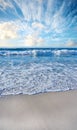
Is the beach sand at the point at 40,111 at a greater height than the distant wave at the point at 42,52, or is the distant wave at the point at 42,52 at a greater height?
the distant wave at the point at 42,52

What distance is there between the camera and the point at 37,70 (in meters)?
2.55

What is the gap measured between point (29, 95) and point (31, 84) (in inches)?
10.5

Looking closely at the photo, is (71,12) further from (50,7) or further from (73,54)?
(73,54)

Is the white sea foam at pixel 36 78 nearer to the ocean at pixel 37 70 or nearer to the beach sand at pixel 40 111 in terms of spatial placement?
the ocean at pixel 37 70

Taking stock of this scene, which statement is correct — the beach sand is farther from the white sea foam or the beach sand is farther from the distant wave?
the distant wave

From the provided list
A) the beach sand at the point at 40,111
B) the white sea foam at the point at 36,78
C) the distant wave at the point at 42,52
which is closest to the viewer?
the beach sand at the point at 40,111

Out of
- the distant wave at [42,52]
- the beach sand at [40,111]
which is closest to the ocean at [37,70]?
the distant wave at [42,52]

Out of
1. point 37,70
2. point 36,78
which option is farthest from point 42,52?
point 36,78

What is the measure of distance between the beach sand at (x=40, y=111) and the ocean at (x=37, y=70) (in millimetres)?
148

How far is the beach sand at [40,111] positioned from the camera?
1.35m

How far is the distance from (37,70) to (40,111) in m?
1.00

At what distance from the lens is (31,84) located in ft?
7.18

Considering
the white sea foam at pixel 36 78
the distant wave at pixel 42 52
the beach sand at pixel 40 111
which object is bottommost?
the beach sand at pixel 40 111

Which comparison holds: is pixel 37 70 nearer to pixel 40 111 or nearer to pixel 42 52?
pixel 42 52
